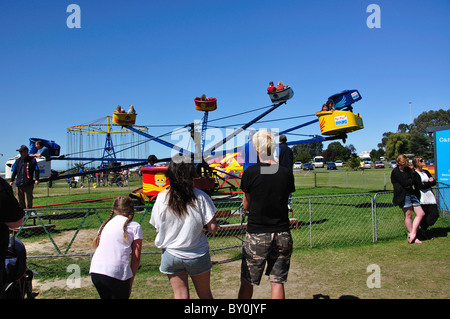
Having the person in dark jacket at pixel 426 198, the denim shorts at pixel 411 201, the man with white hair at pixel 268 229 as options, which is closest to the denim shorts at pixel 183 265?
the man with white hair at pixel 268 229

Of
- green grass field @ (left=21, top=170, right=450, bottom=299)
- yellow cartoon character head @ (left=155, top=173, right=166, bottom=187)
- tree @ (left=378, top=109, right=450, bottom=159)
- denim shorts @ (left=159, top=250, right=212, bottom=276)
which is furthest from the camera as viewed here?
tree @ (left=378, top=109, right=450, bottom=159)

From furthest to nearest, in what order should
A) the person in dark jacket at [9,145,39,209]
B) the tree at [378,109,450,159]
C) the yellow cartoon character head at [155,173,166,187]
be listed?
the tree at [378,109,450,159] < the yellow cartoon character head at [155,173,166,187] < the person in dark jacket at [9,145,39,209]

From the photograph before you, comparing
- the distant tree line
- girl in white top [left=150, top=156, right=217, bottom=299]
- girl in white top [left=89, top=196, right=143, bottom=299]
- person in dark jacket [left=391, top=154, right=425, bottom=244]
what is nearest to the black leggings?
girl in white top [left=89, top=196, right=143, bottom=299]

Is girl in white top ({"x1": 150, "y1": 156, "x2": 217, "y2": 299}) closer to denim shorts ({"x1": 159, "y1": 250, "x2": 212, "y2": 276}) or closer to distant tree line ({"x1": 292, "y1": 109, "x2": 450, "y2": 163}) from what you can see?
denim shorts ({"x1": 159, "y1": 250, "x2": 212, "y2": 276})

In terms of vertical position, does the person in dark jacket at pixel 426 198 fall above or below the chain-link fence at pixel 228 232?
above

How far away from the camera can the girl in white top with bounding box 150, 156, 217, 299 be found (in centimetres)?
277

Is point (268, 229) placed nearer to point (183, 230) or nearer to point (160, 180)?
point (183, 230)

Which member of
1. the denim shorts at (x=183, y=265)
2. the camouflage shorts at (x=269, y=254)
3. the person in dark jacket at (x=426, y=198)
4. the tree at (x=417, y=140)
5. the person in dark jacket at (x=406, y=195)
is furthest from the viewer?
the tree at (x=417, y=140)

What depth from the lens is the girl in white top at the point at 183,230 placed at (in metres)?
2.77

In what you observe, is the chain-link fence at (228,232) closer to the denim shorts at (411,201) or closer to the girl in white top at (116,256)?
the denim shorts at (411,201)

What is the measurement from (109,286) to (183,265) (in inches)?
27.0

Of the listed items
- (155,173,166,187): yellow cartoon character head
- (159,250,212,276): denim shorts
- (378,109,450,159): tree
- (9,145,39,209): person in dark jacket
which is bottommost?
(159,250,212,276): denim shorts

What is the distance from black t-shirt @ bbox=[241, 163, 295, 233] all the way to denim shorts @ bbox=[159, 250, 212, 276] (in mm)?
576

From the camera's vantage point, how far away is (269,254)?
9.89 feet
